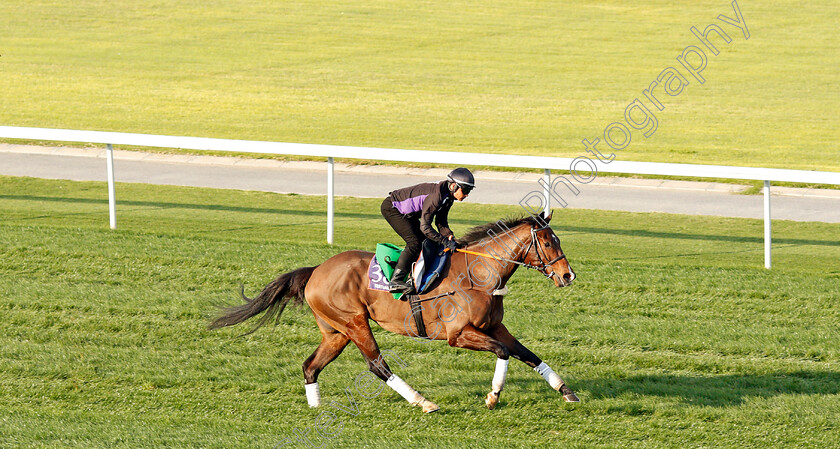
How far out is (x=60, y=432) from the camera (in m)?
5.43

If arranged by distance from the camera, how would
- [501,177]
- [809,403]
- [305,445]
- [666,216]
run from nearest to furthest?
[305,445]
[809,403]
[666,216]
[501,177]

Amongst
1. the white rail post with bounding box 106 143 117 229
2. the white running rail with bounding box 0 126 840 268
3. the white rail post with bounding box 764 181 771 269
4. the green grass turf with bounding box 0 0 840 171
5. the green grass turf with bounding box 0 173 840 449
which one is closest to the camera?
the green grass turf with bounding box 0 173 840 449

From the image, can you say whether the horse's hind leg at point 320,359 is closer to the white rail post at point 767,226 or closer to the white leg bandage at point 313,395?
the white leg bandage at point 313,395

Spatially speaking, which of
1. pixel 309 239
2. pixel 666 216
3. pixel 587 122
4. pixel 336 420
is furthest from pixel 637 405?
pixel 587 122

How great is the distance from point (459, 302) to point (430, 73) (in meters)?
18.4

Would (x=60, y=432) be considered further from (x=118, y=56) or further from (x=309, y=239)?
(x=118, y=56)

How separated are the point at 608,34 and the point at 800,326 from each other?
21.6 m

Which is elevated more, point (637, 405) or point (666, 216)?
point (666, 216)

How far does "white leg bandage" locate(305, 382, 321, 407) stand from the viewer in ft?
19.0

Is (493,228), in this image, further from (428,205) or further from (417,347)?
(417,347)

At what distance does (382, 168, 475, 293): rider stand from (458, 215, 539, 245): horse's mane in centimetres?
13

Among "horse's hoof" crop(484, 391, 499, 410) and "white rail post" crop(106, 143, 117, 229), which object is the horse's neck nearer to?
"horse's hoof" crop(484, 391, 499, 410)

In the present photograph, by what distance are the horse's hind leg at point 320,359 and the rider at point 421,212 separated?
1.60 ft

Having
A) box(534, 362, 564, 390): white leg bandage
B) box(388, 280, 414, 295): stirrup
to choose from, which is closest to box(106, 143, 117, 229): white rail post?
box(388, 280, 414, 295): stirrup
